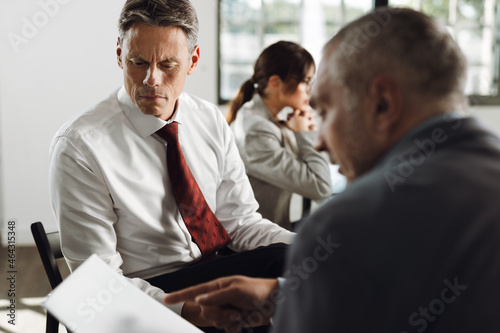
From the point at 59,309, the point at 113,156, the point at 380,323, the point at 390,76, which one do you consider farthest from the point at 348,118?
the point at 113,156

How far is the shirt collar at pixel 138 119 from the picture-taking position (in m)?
1.39

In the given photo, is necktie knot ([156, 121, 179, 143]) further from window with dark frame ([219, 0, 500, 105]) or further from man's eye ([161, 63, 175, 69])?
window with dark frame ([219, 0, 500, 105])

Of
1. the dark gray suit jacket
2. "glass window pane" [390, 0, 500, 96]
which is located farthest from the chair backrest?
"glass window pane" [390, 0, 500, 96]

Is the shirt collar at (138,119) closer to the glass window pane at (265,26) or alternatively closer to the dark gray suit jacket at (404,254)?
the dark gray suit jacket at (404,254)

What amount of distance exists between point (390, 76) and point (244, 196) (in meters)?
0.98

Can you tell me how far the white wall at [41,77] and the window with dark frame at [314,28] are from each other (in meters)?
0.84

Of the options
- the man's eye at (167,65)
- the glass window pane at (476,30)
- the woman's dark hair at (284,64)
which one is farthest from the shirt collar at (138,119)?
the glass window pane at (476,30)

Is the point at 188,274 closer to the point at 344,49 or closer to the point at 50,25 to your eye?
the point at 344,49

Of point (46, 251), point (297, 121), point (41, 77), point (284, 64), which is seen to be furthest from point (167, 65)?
point (41, 77)

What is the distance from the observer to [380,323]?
2.00 feet

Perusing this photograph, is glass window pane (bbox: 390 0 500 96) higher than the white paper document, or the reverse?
glass window pane (bbox: 390 0 500 96)

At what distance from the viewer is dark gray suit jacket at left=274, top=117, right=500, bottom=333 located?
23.4 inches

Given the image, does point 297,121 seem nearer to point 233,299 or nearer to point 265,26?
point 233,299

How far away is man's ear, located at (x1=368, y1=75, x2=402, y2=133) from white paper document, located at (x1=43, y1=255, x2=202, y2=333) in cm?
55
